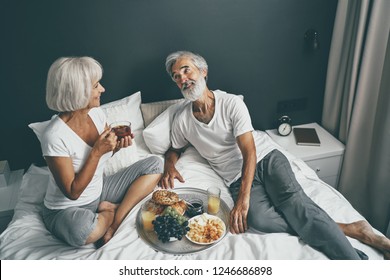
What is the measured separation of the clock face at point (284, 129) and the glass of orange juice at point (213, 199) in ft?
3.41

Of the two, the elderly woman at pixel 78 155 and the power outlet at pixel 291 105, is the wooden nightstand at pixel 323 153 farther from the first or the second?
the elderly woman at pixel 78 155

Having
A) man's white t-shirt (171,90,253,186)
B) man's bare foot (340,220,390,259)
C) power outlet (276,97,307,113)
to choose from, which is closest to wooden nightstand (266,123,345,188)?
power outlet (276,97,307,113)

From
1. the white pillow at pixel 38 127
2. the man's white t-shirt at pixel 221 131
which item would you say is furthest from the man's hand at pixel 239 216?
the white pillow at pixel 38 127

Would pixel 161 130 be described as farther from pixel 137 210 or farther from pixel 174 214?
pixel 174 214

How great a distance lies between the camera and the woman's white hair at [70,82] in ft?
4.87

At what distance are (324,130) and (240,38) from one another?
39.6 inches

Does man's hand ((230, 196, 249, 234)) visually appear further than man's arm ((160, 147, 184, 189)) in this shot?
No

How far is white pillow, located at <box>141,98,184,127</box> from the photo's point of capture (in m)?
2.33

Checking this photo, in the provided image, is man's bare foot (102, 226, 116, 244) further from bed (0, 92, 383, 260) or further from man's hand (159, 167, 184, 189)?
man's hand (159, 167, 184, 189)

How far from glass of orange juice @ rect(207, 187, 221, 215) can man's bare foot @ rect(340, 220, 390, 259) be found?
0.63m

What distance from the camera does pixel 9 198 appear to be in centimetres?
213

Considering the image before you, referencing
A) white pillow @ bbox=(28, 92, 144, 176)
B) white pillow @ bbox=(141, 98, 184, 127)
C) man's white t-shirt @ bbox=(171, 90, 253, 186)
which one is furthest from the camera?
white pillow @ bbox=(141, 98, 184, 127)
